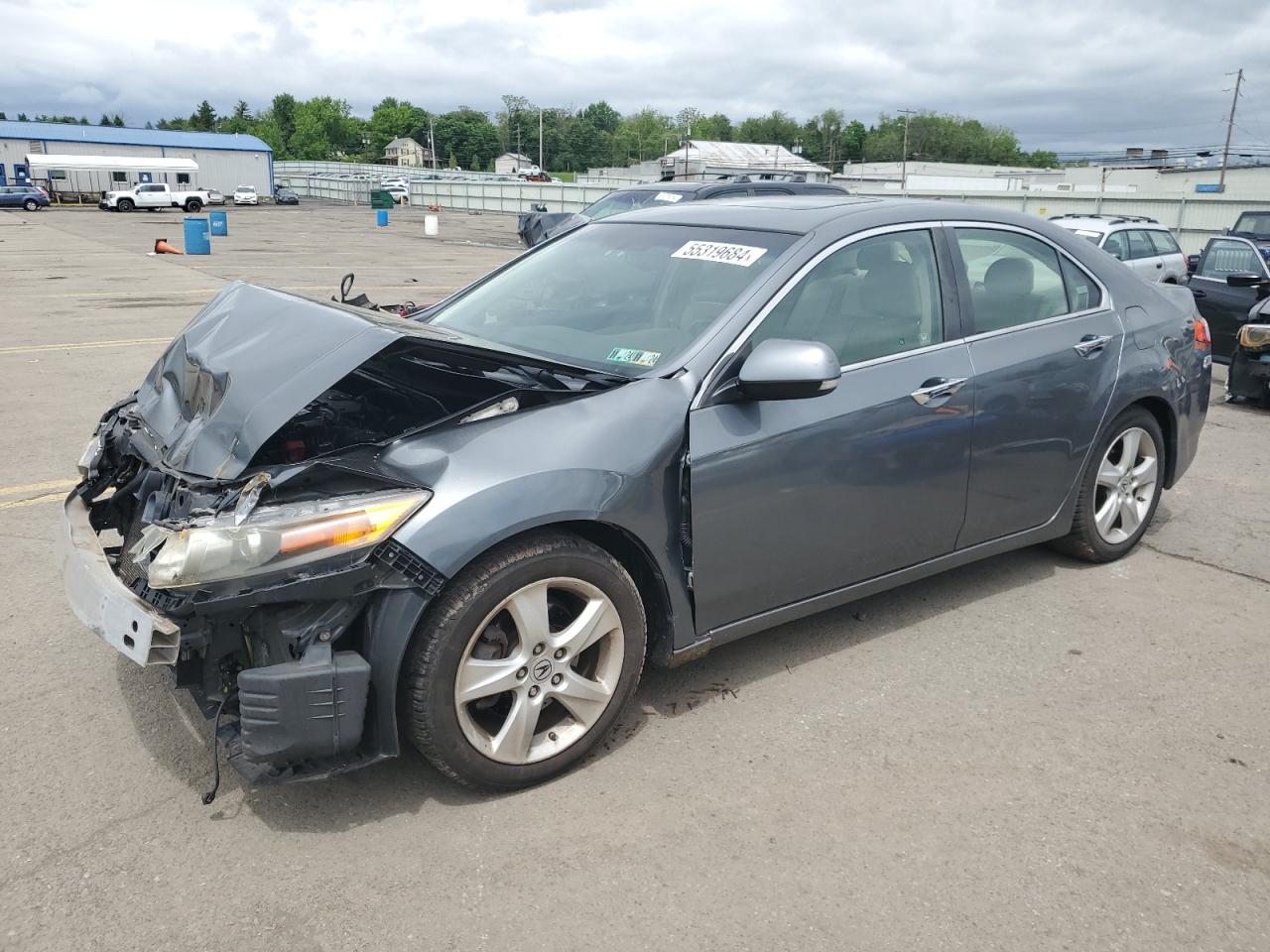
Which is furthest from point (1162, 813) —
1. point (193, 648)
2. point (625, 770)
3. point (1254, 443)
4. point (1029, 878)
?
point (1254, 443)

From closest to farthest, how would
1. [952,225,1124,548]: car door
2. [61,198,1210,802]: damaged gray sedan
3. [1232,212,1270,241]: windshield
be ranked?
[61,198,1210,802]: damaged gray sedan
[952,225,1124,548]: car door
[1232,212,1270,241]: windshield

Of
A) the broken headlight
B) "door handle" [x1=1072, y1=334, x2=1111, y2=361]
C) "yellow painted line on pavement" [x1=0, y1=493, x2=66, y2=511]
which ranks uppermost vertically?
"door handle" [x1=1072, y1=334, x2=1111, y2=361]

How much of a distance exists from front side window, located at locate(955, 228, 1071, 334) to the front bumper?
3.09 metres

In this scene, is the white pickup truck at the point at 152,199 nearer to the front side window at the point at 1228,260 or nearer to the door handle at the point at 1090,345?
the front side window at the point at 1228,260

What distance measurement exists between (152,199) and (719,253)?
58.2 m

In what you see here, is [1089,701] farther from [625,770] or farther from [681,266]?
[681,266]

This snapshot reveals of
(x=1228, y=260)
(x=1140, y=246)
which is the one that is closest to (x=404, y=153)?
(x=1140, y=246)

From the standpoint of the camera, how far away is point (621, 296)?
3.92 m

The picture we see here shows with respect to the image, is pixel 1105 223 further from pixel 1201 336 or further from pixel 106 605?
pixel 106 605

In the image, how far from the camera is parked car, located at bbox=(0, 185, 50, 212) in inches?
2058

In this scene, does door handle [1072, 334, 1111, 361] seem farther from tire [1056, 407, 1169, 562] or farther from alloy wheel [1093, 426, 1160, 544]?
alloy wheel [1093, 426, 1160, 544]

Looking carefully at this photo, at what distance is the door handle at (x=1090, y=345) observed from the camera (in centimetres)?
439

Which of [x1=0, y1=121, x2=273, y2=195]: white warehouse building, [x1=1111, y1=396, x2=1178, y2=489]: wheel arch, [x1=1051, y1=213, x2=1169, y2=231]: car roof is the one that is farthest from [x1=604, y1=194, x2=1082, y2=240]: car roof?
[x1=0, y1=121, x2=273, y2=195]: white warehouse building

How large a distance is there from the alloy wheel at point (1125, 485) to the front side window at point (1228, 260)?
718 cm
